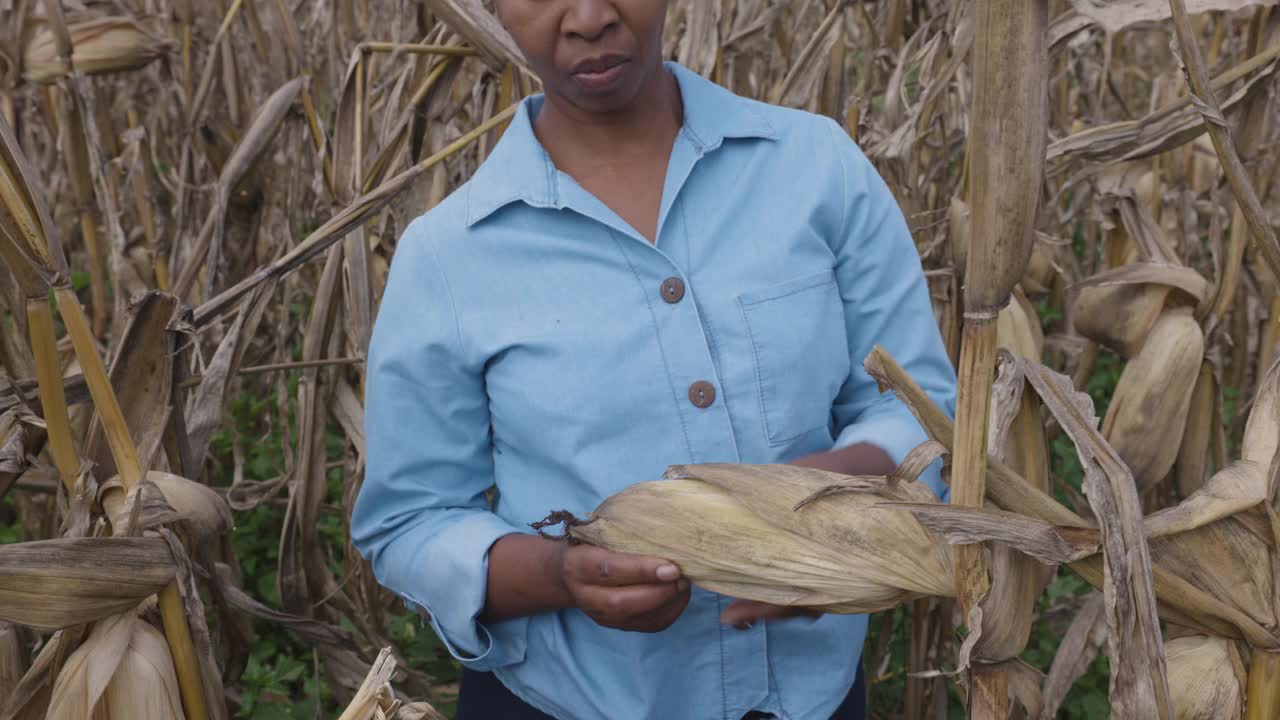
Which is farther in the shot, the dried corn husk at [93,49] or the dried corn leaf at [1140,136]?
the dried corn husk at [93,49]

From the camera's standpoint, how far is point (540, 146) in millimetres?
1151

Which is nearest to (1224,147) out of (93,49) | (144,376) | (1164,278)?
(1164,278)

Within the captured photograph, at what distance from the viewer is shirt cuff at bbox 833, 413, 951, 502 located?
1092 mm

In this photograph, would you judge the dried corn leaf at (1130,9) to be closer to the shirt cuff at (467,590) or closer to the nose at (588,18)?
the nose at (588,18)

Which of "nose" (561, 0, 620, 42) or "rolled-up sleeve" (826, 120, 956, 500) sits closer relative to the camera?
"nose" (561, 0, 620, 42)

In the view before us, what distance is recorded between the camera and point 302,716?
6.44ft

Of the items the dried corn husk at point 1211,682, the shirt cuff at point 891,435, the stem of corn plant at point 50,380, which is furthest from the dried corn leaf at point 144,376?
the dried corn husk at point 1211,682

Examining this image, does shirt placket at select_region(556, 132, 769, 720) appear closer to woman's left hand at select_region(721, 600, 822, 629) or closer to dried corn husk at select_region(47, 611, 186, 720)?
woman's left hand at select_region(721, 600, 822, 629)

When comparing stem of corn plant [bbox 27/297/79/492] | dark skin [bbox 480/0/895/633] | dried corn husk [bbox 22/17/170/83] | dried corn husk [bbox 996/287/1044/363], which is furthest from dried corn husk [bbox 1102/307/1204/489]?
dried corn husk [bbox 22/17/170/83]

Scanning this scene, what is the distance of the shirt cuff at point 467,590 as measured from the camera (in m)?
1.11

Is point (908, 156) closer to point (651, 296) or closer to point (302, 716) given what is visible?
point (651, 296)

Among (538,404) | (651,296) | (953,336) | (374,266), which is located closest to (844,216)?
(651,296)

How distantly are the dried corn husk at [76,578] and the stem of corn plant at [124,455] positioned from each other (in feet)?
0.11

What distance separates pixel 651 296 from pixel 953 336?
2.38 feet
